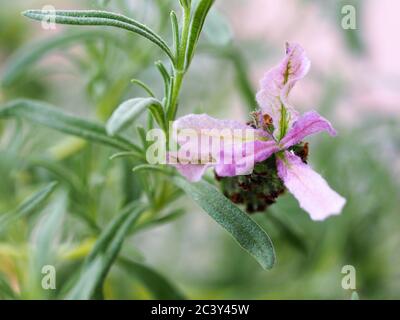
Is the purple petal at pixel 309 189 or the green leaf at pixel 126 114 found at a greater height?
the green leaf at pixel 126 114

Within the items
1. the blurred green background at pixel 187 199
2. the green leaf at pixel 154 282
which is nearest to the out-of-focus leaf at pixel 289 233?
the blurred green background at pixel 187 199

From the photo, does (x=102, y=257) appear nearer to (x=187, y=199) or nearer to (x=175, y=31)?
(x=175, y=31)

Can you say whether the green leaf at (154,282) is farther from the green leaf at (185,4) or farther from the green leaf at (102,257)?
the green leaf at (185,4)

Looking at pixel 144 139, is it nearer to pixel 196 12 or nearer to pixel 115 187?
pixel 196 12

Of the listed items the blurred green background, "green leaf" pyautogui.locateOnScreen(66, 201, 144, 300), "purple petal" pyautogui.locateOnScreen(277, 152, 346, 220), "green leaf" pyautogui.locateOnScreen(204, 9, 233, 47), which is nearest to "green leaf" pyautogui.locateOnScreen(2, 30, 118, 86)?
the blurred green background

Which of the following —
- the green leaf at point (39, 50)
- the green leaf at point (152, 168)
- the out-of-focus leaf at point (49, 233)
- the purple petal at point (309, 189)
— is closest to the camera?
the purple petal at point (309, 189)
